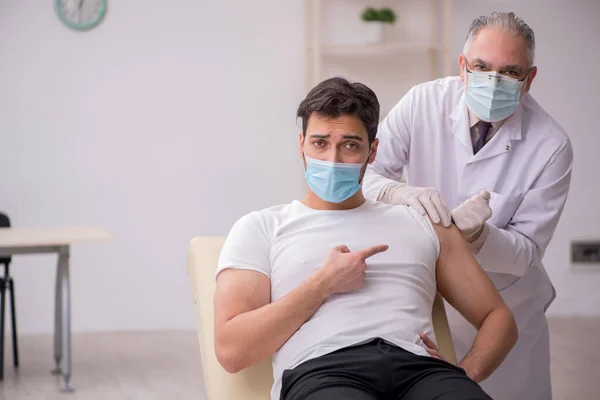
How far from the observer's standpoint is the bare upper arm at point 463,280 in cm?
172

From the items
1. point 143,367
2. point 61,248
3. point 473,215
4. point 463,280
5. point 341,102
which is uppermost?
point 341,102

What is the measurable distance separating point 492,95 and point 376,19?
278cm

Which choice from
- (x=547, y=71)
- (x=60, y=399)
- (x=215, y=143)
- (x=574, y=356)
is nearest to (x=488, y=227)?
(x=60, y=399)

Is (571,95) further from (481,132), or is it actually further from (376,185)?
(376,185)

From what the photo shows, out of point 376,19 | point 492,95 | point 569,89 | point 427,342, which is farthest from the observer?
point 569,89

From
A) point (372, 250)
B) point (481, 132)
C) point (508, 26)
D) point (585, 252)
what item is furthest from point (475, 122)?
point (585, 252)

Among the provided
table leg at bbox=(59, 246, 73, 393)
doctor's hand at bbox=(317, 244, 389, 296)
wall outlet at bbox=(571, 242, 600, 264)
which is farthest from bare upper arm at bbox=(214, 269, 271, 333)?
wall outlet at bbox=(571, 242, 600, 264)

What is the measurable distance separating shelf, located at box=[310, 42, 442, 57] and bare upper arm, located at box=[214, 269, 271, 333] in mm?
2975

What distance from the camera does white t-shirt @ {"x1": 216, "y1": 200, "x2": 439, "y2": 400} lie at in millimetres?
1539

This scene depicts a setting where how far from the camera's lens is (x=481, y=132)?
197cm

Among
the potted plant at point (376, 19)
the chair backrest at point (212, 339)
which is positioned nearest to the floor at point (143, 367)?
the chair backrest at point (212, 339)

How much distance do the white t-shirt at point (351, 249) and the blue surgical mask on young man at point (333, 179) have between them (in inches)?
2.3

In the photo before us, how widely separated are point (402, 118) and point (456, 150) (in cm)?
17

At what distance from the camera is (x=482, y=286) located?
5.65 ft
